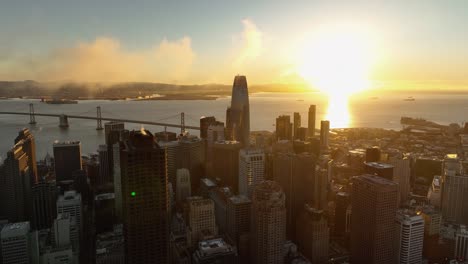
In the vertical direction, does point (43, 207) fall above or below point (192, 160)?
below

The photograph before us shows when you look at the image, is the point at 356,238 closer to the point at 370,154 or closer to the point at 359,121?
the point at 370,154

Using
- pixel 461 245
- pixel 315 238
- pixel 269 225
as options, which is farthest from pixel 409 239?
pixel 269 225

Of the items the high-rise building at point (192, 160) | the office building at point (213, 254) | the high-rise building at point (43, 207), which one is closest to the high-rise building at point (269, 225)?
the office building at point (213, 254)

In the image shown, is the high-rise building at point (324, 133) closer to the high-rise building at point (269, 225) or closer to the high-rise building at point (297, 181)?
the high-rise building at point (297, 181)

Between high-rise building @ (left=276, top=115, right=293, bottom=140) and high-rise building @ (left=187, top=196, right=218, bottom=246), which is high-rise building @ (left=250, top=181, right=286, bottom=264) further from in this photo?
high-rise building @ (left=276, top=115, right=293, bottom=140)

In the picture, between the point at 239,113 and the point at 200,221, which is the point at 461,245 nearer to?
the point at 200,221

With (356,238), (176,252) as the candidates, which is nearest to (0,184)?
(176,252)

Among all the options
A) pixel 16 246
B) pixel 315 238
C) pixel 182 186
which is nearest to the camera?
pixel 16 246

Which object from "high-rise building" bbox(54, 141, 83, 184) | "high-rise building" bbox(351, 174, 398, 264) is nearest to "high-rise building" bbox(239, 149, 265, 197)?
"high-rise building" bbox(351, 174, 398, 264)
